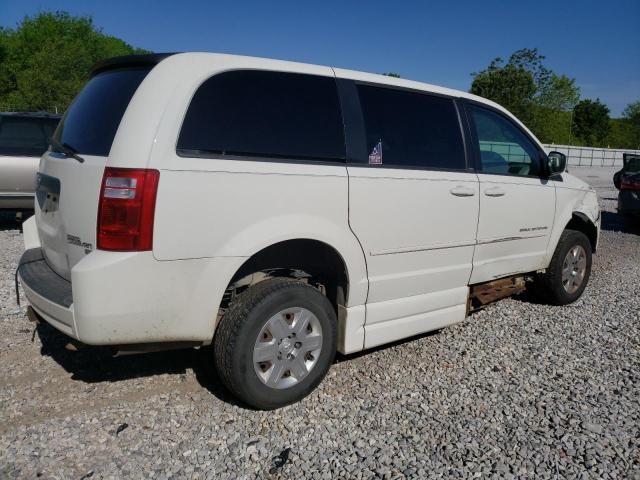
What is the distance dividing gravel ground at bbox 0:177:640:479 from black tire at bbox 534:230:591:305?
747 mm

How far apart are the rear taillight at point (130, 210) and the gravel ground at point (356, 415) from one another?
1095 millimetres

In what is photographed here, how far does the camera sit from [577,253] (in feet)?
17.9

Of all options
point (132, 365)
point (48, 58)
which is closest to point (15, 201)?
point (132, 365)

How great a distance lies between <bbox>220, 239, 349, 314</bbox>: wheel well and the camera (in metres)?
3.16

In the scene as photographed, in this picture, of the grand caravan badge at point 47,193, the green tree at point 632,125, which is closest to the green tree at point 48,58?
the grand caravan badge at point 47,193

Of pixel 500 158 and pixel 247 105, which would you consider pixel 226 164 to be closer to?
pixel 247 105

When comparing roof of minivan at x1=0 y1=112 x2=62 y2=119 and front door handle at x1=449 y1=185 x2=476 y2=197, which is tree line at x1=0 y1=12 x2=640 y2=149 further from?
front door handle at x1=449 y1=185 x2=476 y2=197

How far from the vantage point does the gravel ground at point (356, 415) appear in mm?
2691

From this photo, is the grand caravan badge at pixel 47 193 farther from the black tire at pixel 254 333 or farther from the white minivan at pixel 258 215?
the black tire at pixel 254 333

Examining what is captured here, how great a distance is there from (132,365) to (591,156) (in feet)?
155

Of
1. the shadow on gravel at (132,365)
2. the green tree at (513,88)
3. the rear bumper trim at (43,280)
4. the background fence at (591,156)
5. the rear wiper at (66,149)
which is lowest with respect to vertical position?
the shadow on gravel at (132,365)

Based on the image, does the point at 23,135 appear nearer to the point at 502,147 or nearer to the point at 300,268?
the point at 300,268

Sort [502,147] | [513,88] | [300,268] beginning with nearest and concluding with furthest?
[300,268] < [502,147] < [513,88]

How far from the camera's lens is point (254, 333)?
2.98 m
